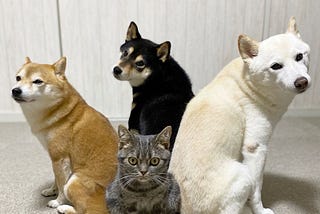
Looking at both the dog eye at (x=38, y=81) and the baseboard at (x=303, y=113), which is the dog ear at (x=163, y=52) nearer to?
the dog eye at (x=38, y=81)

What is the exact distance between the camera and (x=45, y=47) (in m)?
2.35

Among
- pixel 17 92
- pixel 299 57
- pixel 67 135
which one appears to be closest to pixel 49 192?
pixel 67 135

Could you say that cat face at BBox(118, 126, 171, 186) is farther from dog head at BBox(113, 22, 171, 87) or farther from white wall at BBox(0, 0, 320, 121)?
white wall at BBox(0, 0, 320, 121)

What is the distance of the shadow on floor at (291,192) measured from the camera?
146cm

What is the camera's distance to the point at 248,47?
1189mm

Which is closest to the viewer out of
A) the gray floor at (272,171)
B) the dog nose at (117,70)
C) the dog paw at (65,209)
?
the dog paw at (65,209)

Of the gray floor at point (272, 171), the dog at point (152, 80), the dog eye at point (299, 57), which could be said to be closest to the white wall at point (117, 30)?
the gray floor at point (272, 171)

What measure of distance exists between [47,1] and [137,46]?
3.41 feet

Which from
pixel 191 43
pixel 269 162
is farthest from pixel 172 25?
pixel 269 162

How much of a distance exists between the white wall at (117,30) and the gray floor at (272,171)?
57 centimetres

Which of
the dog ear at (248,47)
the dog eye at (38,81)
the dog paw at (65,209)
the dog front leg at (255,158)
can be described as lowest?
the dog paw at (65,209)

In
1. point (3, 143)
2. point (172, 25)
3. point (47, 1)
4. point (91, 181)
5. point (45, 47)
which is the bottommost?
point (3, 143)

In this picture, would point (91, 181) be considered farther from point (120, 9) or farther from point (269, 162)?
point (120, 9)

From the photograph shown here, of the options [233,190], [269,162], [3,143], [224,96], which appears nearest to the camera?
[233,190]
